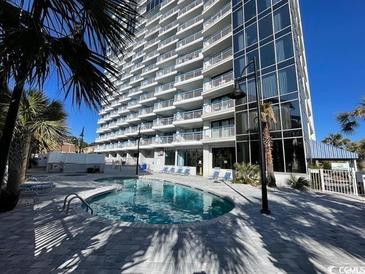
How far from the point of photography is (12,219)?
19.0 feet

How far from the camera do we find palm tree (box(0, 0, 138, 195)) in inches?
69.0

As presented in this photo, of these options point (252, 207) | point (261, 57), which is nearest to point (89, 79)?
point (252, 207)

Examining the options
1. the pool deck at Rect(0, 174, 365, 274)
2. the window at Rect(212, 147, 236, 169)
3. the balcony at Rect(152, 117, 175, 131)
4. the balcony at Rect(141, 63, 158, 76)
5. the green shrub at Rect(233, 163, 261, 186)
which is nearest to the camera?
the pool deck at Rect(0, 174, 365, 274)

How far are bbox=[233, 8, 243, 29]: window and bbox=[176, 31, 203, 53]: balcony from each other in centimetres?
593

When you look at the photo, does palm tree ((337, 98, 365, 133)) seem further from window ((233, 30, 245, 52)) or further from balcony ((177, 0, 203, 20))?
balcony ((177, 0, 203, 20))

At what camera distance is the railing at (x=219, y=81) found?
2095 cm

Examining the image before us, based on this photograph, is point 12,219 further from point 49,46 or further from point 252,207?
point 252,207

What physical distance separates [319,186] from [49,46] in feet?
52.9

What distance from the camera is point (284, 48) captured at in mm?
16125

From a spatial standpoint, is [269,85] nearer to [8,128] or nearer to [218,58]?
[218,58]

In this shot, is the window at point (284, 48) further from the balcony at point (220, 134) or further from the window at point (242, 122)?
the balcony at point (220, 134)

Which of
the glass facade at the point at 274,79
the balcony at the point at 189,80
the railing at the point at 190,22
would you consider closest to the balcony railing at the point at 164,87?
the balcony at the point at 189,80

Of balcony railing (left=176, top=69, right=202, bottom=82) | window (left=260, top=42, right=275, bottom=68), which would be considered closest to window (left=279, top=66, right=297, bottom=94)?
window (left=260, top=42, right=275, bottom=68)

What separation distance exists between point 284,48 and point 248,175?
11.1 meters
